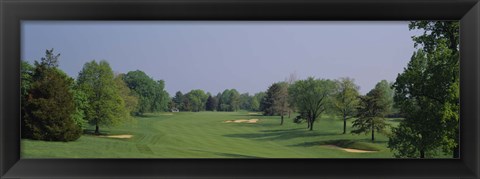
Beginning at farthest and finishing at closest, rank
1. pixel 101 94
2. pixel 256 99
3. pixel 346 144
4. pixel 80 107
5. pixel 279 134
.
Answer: pixel 346 144, pixel 279 134, pixel 256 99, pixel 101 94, pixel 80 107

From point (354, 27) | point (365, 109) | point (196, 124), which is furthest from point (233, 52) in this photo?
point (365, 109)

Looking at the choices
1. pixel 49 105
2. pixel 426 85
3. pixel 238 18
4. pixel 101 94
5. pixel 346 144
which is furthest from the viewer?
pixel 346 144

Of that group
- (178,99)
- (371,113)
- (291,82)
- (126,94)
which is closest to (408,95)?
(371,113)

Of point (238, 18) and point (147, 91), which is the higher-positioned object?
point (238, 18)

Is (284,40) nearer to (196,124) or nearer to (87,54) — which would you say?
(196,124)

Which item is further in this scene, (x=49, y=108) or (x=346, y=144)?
(x=346, y=144)

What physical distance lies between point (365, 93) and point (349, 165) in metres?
1.45

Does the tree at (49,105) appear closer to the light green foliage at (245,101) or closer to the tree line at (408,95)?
the light green foliage at (245,101)

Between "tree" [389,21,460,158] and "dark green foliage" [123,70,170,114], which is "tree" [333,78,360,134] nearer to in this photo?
"tree" [389,21,460,158]

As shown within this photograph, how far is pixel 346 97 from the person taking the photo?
11.1 ft

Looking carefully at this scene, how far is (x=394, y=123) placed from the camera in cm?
349

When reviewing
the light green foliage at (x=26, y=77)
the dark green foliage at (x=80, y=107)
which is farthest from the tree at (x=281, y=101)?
the light green foliage at (x=26, y=77)

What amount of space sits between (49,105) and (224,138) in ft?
5.15

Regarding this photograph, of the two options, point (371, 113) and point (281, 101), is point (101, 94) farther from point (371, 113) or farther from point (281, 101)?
point (371, 113)
